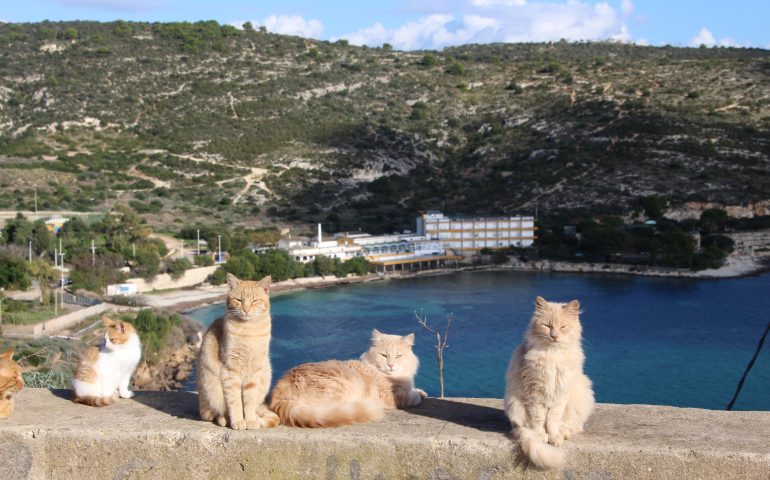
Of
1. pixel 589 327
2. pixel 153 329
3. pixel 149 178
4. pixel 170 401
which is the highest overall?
pixel 149 178

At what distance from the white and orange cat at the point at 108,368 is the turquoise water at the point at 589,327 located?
16.7 metres

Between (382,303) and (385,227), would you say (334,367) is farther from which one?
(385,227)

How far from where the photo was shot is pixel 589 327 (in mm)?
31328

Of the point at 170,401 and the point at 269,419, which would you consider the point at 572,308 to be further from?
the point at 170,401

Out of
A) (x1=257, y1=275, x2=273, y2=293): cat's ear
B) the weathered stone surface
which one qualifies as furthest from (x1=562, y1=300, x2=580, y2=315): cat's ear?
(x1=257, y1=275, x2=273, y2=293): cat's ear

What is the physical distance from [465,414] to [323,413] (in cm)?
62

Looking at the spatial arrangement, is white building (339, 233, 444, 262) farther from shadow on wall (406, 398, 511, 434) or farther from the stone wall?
shadow on wall (406, 398, 511, 434)

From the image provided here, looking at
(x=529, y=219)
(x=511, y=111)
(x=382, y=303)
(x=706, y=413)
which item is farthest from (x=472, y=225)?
(x=706, y=413)

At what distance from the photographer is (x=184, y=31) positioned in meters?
71.6

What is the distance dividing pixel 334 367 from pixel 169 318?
23.3m

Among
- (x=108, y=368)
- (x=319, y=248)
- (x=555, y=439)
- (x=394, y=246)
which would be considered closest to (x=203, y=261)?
(x=319, y=248)

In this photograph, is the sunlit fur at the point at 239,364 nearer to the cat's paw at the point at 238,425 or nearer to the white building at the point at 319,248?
the cat's paw at the point at 238,425

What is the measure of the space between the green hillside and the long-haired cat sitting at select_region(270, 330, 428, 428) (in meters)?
42.2

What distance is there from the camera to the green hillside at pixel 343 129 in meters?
50.2
